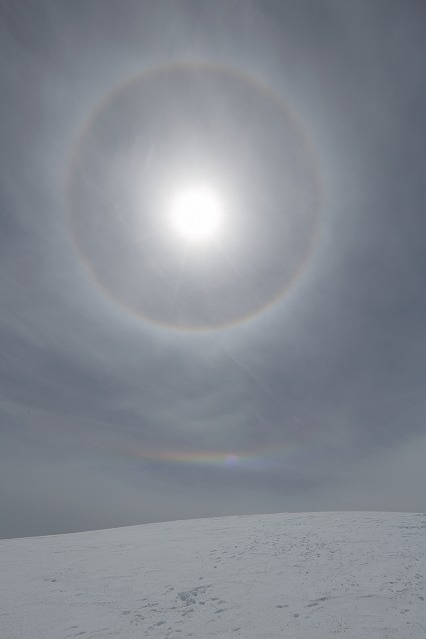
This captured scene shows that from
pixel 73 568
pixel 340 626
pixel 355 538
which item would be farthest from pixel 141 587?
pixel 355 538

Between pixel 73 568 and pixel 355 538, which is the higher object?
pixel 355 538

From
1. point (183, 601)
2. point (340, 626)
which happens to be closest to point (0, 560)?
point (183, 601)

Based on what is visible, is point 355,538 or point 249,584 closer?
point 249,584

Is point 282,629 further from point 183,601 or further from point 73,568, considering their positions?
point 73,568

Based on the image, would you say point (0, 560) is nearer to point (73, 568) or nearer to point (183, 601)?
point (73, 568)

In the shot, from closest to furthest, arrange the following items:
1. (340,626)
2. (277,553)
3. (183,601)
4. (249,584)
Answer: (340,626), (183,601), (249,584), (277,553)

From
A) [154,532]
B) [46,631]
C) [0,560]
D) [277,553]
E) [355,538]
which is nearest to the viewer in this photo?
[46,631]
